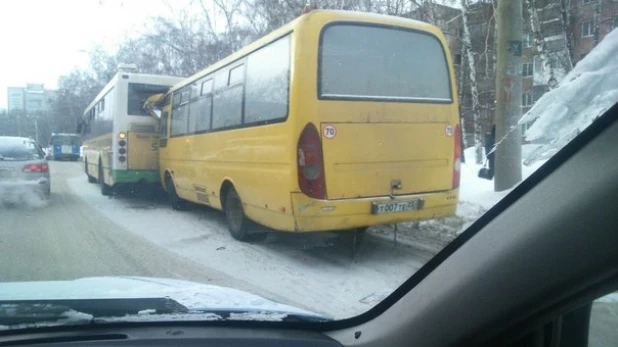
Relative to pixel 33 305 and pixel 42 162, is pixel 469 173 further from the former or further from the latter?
pixel 42 162

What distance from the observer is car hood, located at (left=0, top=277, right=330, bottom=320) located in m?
2.49

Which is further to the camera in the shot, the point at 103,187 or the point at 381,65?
the point at 103,187

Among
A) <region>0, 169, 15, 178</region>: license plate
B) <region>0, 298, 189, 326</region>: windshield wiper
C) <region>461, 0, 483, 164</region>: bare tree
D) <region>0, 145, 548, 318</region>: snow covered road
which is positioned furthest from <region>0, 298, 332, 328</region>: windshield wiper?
<region>0, 169, 15, 178</region>: license plate

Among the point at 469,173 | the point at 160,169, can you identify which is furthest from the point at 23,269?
the point at 160,169

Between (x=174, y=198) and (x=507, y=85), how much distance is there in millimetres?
7641

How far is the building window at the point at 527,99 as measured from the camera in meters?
2.11

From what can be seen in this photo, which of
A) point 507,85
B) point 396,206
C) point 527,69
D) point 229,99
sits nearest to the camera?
point 527,69

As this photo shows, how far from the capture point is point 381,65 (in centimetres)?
496

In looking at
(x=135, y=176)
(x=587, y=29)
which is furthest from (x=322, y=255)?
(x=135, y=176)

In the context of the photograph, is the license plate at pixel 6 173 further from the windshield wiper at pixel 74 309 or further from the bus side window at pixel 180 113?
the windshield wiper at pixel 74 309

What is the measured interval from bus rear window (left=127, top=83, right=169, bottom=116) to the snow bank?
10.3m

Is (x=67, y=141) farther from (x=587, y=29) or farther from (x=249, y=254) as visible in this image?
(x=587, y=29)

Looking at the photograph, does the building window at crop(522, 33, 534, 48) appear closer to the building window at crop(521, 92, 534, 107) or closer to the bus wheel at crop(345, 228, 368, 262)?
the building window at crop(521, 92, 534, 107)

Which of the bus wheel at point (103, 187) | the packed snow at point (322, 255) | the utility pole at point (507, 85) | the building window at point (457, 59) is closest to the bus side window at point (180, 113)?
the packed snow at point (322, 255)
